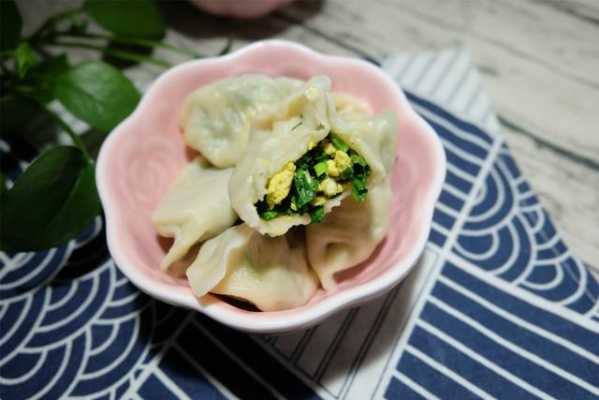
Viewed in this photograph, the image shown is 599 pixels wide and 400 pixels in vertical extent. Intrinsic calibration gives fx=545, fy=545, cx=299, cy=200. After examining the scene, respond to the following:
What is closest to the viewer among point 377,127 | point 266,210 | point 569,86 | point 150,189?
point 266,210

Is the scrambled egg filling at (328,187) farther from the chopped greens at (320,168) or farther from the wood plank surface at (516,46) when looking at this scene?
Result: the wood plank surface at (516,46)

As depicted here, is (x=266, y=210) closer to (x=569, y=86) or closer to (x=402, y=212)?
(x=402, y=212)

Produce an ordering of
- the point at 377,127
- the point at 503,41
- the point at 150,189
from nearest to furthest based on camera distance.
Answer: the point at 377,127 → the point at 150,189 → the point at 503,41

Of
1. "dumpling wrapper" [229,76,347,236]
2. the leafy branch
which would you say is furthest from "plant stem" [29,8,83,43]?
"dumpling wrapper" [229,76,347,236]

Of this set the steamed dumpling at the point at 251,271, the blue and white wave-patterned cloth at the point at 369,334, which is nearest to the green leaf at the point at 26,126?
the blue and white wave-patterned cloth at the point at 369,334

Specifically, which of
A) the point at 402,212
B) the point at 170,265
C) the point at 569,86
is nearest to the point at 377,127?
the point at 402,212

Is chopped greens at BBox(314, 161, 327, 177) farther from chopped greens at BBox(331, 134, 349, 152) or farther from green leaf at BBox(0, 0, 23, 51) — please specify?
green leaf at BBox(0, 0, 23, 51)

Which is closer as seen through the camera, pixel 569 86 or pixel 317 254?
pixel 317 254

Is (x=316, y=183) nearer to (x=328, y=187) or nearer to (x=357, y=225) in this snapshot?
(x=328, y=187)

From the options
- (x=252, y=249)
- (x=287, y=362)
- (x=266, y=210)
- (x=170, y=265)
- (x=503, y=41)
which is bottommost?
(x=287, y=362)
